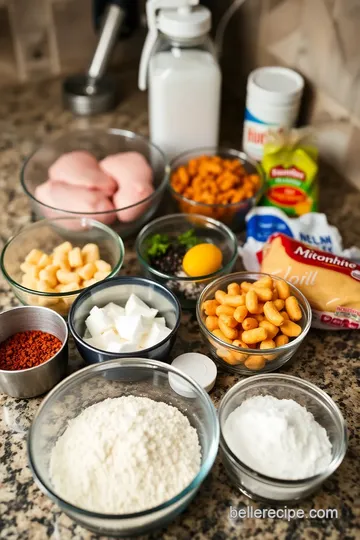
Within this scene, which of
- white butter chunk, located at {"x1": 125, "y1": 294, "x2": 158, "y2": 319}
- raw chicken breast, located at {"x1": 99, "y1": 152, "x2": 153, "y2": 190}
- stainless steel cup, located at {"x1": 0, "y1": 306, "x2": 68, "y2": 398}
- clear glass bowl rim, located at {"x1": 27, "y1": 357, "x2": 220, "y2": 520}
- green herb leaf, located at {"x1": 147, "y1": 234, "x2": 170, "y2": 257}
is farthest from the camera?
raw chicken breast, located at {"x1": 99, "y1": 152, "x2": 153, "y2": 190}

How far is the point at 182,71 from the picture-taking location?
1.23 meters

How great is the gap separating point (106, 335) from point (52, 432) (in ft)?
0.58

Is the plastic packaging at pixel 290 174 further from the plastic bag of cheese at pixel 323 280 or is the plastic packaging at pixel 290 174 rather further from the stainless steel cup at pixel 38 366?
the stainless steel cup at pixel 38 366

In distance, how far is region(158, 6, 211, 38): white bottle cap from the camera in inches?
46.9

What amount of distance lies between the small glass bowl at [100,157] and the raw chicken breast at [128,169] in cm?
4

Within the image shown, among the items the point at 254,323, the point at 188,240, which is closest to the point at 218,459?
the point at 254,323

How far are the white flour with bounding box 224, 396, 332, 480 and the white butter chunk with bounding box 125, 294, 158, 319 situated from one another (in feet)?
0.77

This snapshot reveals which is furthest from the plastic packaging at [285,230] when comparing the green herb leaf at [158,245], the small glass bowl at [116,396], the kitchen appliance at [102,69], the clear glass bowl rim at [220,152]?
the kitchen appliance at [102,69]

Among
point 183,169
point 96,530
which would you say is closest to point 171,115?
point 183,169

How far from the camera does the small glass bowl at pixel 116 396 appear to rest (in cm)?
72

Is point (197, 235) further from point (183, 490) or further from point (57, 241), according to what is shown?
point (183, 490)

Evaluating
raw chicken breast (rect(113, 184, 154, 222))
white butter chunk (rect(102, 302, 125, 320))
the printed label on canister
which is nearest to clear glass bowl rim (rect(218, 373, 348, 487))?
white butter chunk (rect(102, 302, 125, 320))

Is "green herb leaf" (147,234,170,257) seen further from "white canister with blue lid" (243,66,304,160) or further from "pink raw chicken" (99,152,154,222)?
"white canister with blue lid" (243,66,304,160)

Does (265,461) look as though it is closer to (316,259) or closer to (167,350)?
(167,350)
